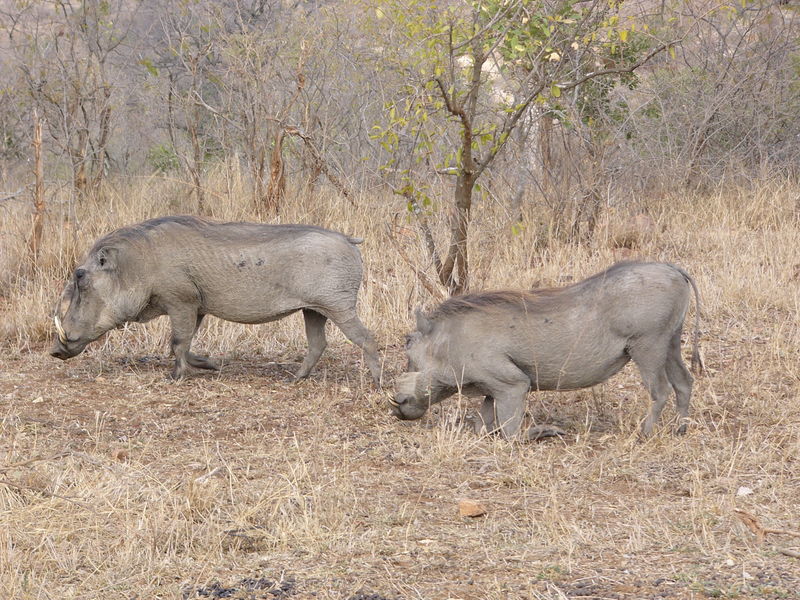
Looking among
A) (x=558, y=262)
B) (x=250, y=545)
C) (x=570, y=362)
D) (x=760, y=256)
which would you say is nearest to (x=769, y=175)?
(x=760, y=256)

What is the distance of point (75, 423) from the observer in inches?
213

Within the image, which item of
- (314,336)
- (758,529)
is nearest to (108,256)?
(314,336)

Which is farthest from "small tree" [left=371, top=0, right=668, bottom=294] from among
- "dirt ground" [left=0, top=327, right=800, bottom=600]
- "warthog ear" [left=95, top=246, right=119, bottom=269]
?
"warthog ear" [left=95, top=246, right=119, bottom=269]

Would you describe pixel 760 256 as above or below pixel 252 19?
below

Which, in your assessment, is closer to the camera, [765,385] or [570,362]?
[570,362]

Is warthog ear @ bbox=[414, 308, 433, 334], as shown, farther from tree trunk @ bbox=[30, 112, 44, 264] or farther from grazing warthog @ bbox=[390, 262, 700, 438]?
tree trunk @ bbox=[30, 112, 44, 264]

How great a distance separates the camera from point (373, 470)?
469 centimetres

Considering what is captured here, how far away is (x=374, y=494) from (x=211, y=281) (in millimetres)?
2399

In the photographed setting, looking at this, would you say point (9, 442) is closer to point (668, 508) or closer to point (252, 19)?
point (668, 508)

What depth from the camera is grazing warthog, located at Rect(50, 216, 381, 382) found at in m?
6.21

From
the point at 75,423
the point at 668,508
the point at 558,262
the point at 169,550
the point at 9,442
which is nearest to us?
the point at 169,550

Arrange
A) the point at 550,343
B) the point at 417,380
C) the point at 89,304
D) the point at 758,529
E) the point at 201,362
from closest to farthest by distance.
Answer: the point at 758,529
the point at 550,343
the point at 417,380
the point at 89,304
the point at 201,362

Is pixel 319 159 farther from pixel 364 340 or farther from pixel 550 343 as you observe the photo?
pixel 550 343

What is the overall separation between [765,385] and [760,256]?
2850 mm
